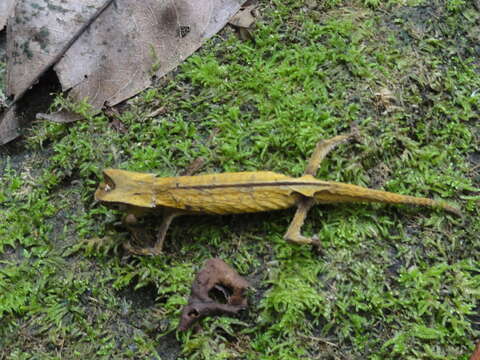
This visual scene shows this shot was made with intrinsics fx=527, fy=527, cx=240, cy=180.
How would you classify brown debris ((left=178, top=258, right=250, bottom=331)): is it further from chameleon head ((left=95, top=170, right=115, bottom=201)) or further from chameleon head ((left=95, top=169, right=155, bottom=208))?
chameleon head ((left=95, top=170, right=115, bottom=201))

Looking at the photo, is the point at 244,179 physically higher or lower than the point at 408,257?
higher

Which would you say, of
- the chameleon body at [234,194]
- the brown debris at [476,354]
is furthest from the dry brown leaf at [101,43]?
the brown debris at [476,354]

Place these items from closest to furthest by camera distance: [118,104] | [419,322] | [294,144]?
[419,322]
[294,144]
[118,104]

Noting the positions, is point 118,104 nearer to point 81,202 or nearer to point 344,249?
point 81,202

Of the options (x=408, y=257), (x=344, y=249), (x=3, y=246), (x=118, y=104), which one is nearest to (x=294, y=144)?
(x=344, y=249)

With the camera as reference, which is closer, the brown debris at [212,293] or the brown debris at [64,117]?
the brown debris at [212,293]

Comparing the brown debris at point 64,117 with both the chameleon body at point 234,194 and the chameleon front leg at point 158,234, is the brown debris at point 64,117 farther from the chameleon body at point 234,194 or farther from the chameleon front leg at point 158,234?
the chameleon front leg at point 158,234
